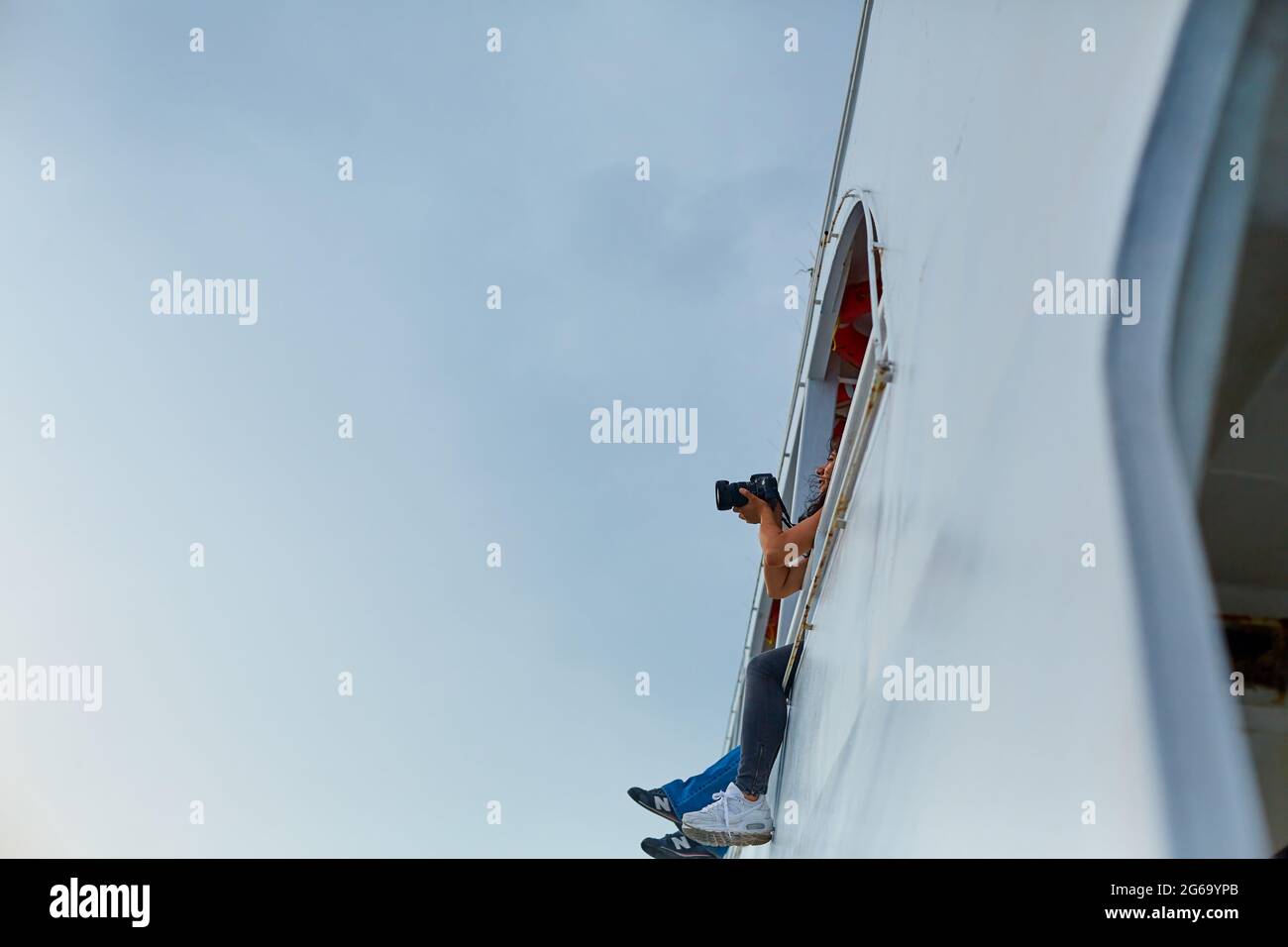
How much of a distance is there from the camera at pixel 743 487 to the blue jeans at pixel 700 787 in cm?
125

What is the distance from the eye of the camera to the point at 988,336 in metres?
2.38

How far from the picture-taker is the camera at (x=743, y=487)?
467 centimetres

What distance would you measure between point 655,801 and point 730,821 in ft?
1.69

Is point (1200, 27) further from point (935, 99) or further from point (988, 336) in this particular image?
point (935, 99)

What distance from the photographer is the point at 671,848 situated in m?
5.32

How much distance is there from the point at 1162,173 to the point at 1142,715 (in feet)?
Result: 2.51

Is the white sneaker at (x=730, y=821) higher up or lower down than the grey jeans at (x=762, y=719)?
lower down

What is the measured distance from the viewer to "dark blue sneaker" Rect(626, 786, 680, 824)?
5184 millimetres

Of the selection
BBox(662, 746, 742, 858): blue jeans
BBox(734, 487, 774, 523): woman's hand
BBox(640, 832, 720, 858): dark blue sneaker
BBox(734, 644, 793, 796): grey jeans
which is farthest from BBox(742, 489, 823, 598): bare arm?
BBox(640, 832, 720, 858): dark blue sneaker

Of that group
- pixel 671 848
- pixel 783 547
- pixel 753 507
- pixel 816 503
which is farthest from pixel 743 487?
pixel 671 848

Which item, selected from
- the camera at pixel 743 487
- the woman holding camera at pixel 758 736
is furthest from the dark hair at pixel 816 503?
the camera at pixel 743 487

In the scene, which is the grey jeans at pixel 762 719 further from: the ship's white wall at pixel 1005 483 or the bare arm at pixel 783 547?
the ship's white wall at pixel 1005 483

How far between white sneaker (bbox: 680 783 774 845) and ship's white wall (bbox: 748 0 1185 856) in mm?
1048
